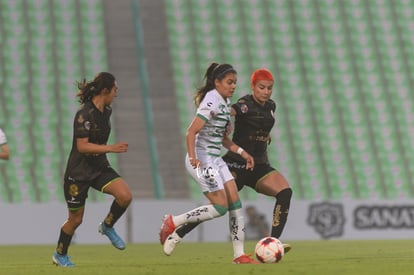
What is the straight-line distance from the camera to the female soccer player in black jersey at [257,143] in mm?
9828

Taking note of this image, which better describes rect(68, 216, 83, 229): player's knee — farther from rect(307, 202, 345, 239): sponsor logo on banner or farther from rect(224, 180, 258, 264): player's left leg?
rect(307, 202, 345, 239): sponsor logo on banner

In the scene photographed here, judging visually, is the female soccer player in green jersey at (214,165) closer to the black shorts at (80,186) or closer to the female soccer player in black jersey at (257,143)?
the female soccer player in black jersey at (257,143)

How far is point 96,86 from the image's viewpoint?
9461mm

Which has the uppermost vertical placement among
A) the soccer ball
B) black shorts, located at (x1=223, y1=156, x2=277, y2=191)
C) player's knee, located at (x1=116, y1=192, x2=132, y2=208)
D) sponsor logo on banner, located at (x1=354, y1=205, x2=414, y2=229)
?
black shorts, located at (x1=223, y1=156, x2=277, y2=191)

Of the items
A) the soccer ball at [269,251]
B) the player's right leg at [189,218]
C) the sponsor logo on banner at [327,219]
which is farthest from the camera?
the sponsor logo on banner at [327,219]

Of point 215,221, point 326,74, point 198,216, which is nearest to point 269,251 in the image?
point 198,216

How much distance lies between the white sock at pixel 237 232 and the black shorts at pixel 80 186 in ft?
3.92

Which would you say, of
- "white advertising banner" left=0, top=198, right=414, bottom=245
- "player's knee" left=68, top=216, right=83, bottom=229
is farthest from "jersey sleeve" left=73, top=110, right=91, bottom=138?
"white advertising banner" left=0, top=198, right=414, bottom=245

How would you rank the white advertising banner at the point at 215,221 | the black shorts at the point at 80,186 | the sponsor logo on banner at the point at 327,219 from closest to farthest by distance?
the black shorts at the point at 80,186
the white advertising banner at the point at 215,221
the sponsor logo on banner at the point at 327,219

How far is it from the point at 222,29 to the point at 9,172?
22.9 feet

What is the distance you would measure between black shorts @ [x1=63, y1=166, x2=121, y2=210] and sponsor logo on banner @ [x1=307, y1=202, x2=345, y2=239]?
8852 mm

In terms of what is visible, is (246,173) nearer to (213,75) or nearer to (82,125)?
(213,75)

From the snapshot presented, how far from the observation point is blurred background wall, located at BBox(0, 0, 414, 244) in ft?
67.2

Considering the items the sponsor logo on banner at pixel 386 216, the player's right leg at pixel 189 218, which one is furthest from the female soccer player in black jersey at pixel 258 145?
the sponsor logo on banner at pixel 386 216
